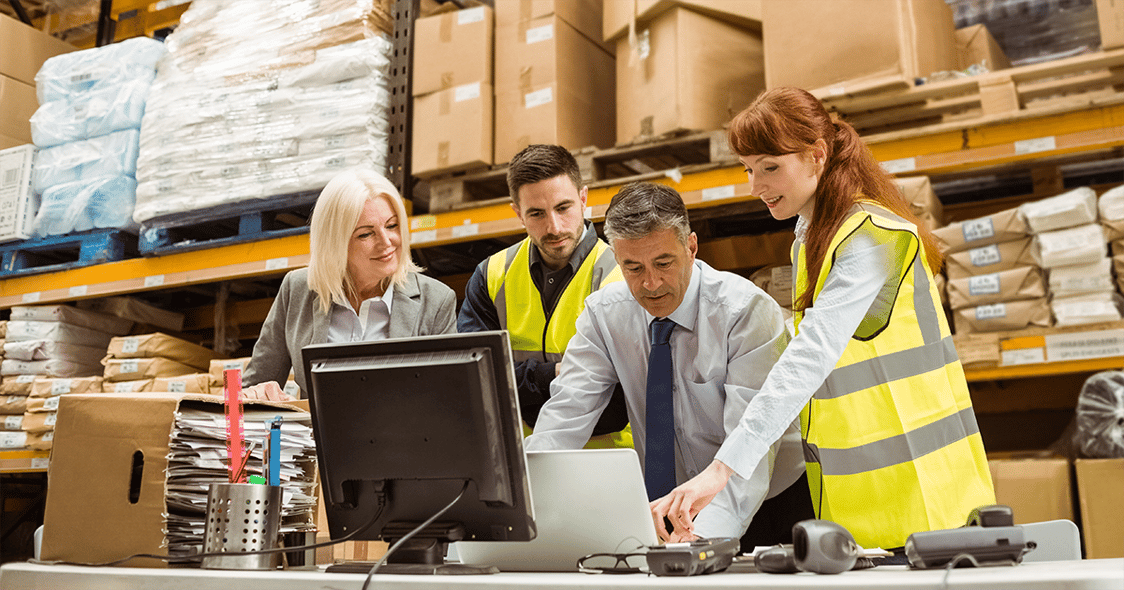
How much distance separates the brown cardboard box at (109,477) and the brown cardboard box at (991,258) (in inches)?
99.2

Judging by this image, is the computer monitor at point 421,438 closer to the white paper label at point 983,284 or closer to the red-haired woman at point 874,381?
the red-haired woman at point 874,381

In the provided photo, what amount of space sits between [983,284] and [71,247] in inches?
174

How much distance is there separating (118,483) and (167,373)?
297cm

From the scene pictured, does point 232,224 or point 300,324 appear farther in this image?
point 232,224

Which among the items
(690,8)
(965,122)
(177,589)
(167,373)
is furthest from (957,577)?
(167,373)

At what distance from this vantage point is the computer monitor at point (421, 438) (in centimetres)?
114

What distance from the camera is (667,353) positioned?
1.86 metres

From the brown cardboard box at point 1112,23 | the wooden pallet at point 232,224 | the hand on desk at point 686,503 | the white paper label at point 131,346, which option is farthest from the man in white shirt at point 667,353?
the white paper label at point 131,346

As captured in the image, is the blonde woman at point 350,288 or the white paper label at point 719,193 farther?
the white paper label at point 719,193

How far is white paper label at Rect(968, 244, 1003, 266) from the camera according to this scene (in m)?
2.89

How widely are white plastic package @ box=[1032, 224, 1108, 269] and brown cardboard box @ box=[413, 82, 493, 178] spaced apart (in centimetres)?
202

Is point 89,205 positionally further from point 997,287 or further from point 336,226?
point 997,287

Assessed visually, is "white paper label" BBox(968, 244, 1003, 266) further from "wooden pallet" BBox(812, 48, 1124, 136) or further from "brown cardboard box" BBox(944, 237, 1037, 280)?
"wooden pallet" BBox(812, 48, 1124, 136)

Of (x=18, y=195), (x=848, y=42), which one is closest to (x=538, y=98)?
(x=848, y=42)
